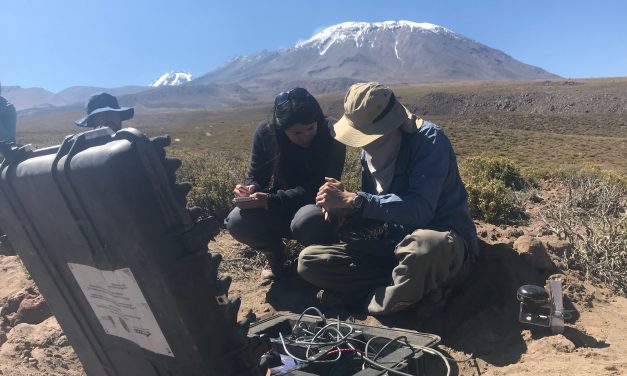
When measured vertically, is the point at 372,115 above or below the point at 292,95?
below

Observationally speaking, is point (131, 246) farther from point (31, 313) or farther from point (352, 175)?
point (352, 175)

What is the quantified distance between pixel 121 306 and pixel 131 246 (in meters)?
0.33

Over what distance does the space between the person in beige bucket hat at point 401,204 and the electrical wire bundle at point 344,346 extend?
0.31 m

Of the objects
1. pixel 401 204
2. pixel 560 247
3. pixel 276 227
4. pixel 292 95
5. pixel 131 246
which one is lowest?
pixel 560 247

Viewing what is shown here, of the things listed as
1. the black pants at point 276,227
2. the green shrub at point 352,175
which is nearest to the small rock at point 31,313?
the black pants at point 276,227

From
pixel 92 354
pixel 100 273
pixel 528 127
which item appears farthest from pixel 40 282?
pixel 528 127

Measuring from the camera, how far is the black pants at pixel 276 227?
3439 mm

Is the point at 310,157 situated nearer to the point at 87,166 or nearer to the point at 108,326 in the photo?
the point at 108,326

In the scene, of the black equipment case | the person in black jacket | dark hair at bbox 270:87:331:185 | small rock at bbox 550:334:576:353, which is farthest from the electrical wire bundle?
dark hair at bbox 270:87:331:185

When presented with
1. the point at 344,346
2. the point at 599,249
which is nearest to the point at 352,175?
the point at 599,249

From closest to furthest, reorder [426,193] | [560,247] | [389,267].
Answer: [426,193] < [389,267] < [560,247]

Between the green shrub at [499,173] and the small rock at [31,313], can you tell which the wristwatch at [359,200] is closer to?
the small rock at [31,313]

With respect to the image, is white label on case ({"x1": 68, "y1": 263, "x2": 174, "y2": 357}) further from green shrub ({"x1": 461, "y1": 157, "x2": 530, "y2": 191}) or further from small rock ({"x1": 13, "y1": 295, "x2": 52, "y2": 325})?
green shrub ({"x1": 461, "y1": 157, "x2": 530, "y2": 191})

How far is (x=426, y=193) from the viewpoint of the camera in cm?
278
